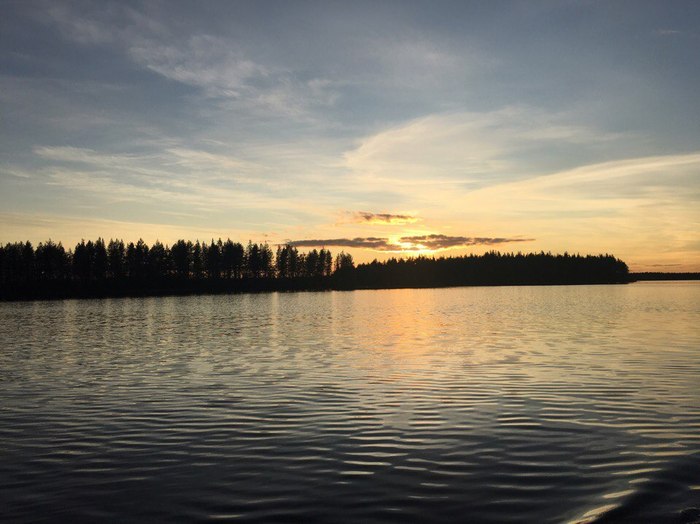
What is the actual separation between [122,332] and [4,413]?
36184mm

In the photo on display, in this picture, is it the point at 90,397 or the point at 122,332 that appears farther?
the point at 122,332

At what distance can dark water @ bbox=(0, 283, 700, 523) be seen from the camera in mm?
11188

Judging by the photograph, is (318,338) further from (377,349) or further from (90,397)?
(90,397)

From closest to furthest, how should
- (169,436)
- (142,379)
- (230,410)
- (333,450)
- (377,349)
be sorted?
1. (333,450)
2. (169,436)
3. (230,410)
4. (142,379)
5. (377,349)

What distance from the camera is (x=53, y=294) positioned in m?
192

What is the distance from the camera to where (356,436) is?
53.8ft

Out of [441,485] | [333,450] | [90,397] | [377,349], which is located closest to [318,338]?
[377,349]

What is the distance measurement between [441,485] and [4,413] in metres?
17.2

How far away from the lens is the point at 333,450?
15031 mm

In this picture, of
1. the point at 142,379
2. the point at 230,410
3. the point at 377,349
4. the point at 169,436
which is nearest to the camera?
the point at 169,436

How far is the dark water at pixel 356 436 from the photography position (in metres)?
11.2

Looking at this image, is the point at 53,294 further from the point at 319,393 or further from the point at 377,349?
the point at 319,393

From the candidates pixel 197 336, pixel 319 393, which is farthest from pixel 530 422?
pixel 197 336

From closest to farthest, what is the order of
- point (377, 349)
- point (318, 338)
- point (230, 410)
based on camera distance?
point (230, 410) < point (377, 349) < point (318, 338)
